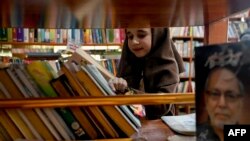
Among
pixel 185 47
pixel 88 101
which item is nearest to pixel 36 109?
pixel 88 101

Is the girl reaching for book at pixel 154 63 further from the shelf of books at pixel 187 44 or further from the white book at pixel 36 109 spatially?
the shelf of books at pixel 187 44

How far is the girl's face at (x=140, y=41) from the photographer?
1678 millimetres

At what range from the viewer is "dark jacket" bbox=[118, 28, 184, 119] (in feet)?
5.43

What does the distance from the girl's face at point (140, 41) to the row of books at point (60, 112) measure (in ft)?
2.59

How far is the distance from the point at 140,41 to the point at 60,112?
3.02 feet

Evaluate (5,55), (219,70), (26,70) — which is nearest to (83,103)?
(26,70)

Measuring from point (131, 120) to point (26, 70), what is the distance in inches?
14.4

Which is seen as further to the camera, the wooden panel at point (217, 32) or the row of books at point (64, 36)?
the row of books at point (64, 36)

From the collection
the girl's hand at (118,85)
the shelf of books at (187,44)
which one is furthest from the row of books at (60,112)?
the shelf of books at (187,44)

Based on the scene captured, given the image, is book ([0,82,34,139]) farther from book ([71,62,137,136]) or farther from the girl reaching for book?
the girl reaching for book

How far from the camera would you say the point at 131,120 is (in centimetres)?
93

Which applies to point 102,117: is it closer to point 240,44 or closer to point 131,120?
point 131,120

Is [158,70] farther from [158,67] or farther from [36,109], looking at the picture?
[36,109]

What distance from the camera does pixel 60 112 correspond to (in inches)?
34.0
